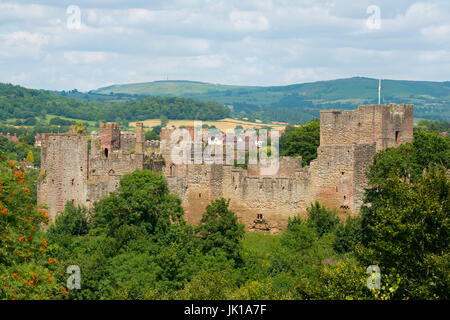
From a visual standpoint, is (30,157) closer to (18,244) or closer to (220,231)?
(220,231)

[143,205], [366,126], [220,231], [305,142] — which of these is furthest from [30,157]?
[366,126]

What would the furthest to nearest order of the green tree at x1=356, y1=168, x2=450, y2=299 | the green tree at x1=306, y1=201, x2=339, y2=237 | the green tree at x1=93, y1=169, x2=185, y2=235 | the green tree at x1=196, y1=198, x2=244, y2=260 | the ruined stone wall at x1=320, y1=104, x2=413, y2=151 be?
the ruined stone wall at x1=320, y1=104, x2=413, y2=151
the green tree at x1=93, y1=169, x2=185, y2=235
the green tree at x1=306, y1=201, x2=339, y2=237
the green tree at x1=196, y1=198, x2=244, y2=260
the green tree at x1=356, y1=168, x2=450, y2=299

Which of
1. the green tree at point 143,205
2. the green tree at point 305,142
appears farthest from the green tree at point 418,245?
the green tree at point 305,142

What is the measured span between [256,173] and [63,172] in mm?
11111

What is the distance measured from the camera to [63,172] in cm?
5009

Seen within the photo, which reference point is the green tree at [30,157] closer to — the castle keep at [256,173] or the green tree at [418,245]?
the castle keep at [256,173]

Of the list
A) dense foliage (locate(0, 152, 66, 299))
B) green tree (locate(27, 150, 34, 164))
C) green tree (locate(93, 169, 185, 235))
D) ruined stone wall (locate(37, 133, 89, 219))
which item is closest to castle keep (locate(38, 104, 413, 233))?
ruined stone wall (locate(37, 133, 89, 219))

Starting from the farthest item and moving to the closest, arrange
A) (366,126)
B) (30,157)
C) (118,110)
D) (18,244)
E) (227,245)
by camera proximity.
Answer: (118,110) < (30,157) < (366,126) < (227,245) < (18,244)

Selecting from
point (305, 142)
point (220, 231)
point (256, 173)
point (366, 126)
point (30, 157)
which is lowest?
point (30, 157)

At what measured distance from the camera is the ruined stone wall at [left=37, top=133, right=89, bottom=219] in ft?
163

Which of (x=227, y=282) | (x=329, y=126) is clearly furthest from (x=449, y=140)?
(x=227, y=282)

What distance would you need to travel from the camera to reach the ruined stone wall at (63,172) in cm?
4972

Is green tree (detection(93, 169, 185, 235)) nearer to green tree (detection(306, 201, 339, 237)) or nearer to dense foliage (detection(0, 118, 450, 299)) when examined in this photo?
dense foliage (detection(0, 118, 450, 299))
